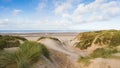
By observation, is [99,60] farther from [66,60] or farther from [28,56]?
[28,56]

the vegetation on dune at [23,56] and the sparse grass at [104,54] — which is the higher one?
the vegetation on dune at [23,56]

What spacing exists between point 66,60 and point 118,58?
9.14ft

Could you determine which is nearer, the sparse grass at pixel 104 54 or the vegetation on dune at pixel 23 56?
the vegetation on dune at pixel 23 56

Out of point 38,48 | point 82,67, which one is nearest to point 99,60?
point 82,67

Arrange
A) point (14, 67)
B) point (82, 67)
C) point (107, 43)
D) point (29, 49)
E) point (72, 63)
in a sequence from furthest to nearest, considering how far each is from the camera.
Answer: point (107, 43)
point (72, 63)
point (82, 67)
point (29, 49)
point (14, 67)

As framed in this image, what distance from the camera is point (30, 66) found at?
8734 mm

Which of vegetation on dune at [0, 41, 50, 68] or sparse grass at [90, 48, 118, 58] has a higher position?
vegetation on dune at [0, 41, 50, 68]

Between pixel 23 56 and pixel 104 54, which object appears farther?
pixel 104 54

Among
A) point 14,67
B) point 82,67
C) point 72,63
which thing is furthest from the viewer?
point 72,63

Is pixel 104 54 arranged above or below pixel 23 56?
below

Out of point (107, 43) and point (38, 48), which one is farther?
point (107, 43)

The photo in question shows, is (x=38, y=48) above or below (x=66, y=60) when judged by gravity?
above

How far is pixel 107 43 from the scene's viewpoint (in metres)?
20.2

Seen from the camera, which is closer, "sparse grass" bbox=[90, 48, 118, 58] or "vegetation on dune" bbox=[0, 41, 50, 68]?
"vegetation on dune" bbox=[0, 41, 50, 68]
